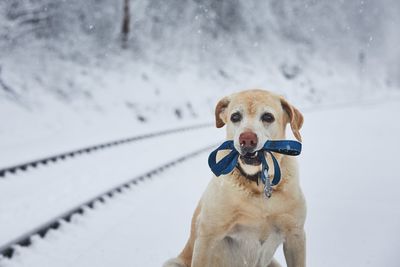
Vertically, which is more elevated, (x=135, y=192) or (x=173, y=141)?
(x=173, y=141)

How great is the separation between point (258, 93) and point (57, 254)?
2940mm

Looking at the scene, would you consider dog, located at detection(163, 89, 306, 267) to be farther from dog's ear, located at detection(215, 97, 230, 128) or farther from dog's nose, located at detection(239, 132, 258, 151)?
dog's nose, located at detection(239, 132, 258, 151)

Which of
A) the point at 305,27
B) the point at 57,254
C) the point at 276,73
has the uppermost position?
the point at 305,27

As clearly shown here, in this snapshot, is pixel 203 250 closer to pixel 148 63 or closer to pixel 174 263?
pixel 174 263

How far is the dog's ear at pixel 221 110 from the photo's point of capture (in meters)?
2.66

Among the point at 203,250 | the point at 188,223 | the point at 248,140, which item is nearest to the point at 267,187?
the point at 248,140

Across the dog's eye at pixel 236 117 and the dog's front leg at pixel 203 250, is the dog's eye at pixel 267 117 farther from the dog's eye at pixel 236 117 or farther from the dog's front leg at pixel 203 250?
the dog's front leg at pixel 203 250

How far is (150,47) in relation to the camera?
28.5 metres

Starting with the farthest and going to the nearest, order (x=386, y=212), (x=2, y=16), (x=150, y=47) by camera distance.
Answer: (x=150, y=47) → (x=2, y=16) → (x=386, y=212)

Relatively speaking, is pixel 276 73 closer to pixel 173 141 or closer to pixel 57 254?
pixel 173 141

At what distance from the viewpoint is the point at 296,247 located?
2613 millimetres

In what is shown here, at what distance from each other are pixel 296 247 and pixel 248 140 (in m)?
0.85

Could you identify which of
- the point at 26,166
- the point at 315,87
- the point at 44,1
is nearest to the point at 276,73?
the point at 315,87

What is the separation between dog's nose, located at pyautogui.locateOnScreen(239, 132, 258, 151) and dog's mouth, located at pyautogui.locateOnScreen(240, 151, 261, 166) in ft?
0.46
